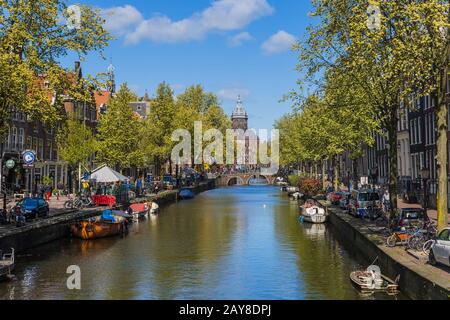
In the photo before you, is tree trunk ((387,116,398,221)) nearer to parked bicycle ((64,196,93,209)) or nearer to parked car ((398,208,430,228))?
parked car ((398,208,430,228))

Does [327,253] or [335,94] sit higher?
[335,94]

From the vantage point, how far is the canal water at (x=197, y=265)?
25.2m

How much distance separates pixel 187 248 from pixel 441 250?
20.5m

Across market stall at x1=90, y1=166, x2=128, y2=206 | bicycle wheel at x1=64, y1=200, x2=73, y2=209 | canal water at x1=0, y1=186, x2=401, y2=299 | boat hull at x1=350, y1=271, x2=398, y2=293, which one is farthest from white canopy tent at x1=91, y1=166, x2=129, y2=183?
boat hull at x1=350, y1=271, x2=398, y2=293

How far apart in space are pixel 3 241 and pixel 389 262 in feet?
71.0

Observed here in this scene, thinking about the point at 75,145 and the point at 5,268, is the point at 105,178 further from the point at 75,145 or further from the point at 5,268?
the point at 5,268

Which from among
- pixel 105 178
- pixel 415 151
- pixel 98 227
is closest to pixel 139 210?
pixel 105 178

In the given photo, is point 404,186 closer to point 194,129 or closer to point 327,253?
point 327,253

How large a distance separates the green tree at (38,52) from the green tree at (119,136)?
38916mm

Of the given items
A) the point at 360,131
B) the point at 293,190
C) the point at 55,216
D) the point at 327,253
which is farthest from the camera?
the point at 293,190

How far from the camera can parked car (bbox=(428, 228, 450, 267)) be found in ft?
70.7

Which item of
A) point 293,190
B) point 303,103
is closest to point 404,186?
point 303,103

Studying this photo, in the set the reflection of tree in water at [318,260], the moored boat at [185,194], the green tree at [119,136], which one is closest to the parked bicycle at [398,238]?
the reflection of tree in water at [318,260]
